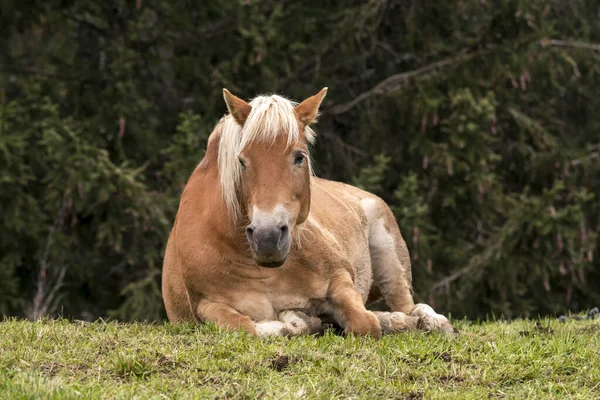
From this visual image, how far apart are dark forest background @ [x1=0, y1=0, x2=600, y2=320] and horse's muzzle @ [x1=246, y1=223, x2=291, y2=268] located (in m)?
6.95

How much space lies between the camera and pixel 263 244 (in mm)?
5285

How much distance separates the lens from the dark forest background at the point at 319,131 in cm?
1277

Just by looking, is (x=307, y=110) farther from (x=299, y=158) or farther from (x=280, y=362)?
(x=280, y=362)

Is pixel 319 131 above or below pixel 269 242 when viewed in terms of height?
below

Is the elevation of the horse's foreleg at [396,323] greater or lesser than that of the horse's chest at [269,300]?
lesser

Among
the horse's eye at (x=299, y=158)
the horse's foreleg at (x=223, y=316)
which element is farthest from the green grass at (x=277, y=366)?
the horse's eye at (x=299, y=158)

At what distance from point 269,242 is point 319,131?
9.88 m

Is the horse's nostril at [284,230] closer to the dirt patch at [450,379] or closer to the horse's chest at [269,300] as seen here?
the horse's chest at [269,300]

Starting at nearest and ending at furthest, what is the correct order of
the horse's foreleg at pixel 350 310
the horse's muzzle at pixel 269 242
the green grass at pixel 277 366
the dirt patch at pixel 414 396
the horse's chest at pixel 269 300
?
the green grass at pixel 277 366, the dirt patch at pixel 414 396, the horse's muzzle at pixel 269 242, the horse's foreleg at pixel 350 310, the horse's chest at pixel 269 300

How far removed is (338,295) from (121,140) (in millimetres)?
8242

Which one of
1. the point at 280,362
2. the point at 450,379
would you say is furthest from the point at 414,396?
the point at 280,362

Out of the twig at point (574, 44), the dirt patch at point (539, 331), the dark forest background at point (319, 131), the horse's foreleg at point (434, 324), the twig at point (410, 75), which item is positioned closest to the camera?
the horse's foreleg at point (434, 324)

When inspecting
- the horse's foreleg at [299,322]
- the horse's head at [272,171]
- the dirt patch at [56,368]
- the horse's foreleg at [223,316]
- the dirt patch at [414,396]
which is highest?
the horse's head at [272,171]

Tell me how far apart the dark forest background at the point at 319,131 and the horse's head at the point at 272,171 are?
20.9ft
